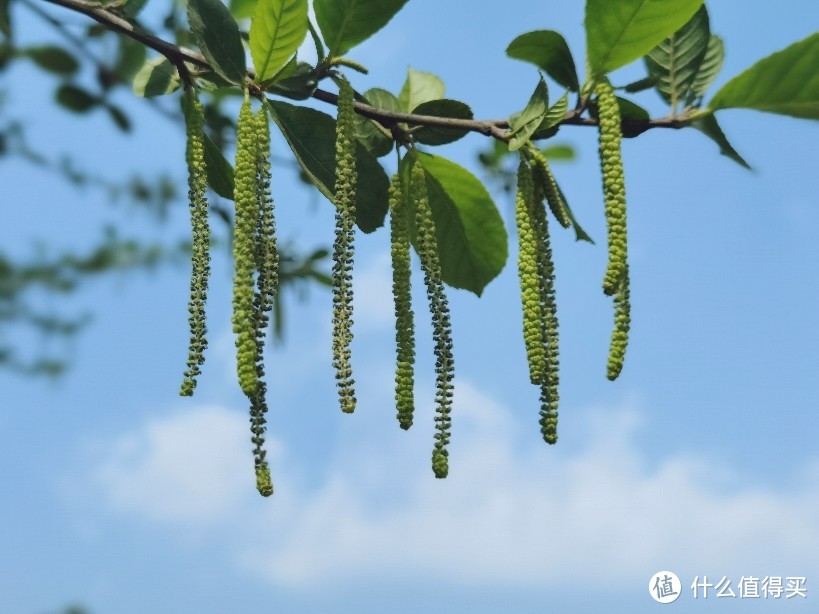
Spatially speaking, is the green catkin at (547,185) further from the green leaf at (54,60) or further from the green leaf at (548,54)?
the green leaf at (54,60)

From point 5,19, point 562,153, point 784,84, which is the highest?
point 562,153

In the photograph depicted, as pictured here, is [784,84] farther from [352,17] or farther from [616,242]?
[352,17]

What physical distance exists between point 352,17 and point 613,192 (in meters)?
0.50

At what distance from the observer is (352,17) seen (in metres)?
1.59

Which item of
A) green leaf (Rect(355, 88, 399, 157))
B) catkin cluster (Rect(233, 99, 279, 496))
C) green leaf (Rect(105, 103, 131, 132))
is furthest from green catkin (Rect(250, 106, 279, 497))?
green leaf (Rect(105, 103, 131, 132))

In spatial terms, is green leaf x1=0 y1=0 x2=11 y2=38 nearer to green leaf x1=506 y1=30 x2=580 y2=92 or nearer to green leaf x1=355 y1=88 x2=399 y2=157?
green leaf x1=355 y1=88 x2=399 y2=157

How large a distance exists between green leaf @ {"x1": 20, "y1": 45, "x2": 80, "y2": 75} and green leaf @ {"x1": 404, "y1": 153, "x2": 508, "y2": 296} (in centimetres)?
165

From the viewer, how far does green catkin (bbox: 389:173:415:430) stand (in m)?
1.38

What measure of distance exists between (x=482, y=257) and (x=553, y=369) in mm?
411

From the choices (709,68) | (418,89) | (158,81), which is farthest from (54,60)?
(709,68)

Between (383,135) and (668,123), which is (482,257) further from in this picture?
(668,123)

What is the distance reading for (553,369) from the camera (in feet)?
4.83

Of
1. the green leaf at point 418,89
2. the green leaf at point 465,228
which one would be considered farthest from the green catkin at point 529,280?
the green leaf at point 418,89

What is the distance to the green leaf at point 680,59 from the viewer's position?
164cm
